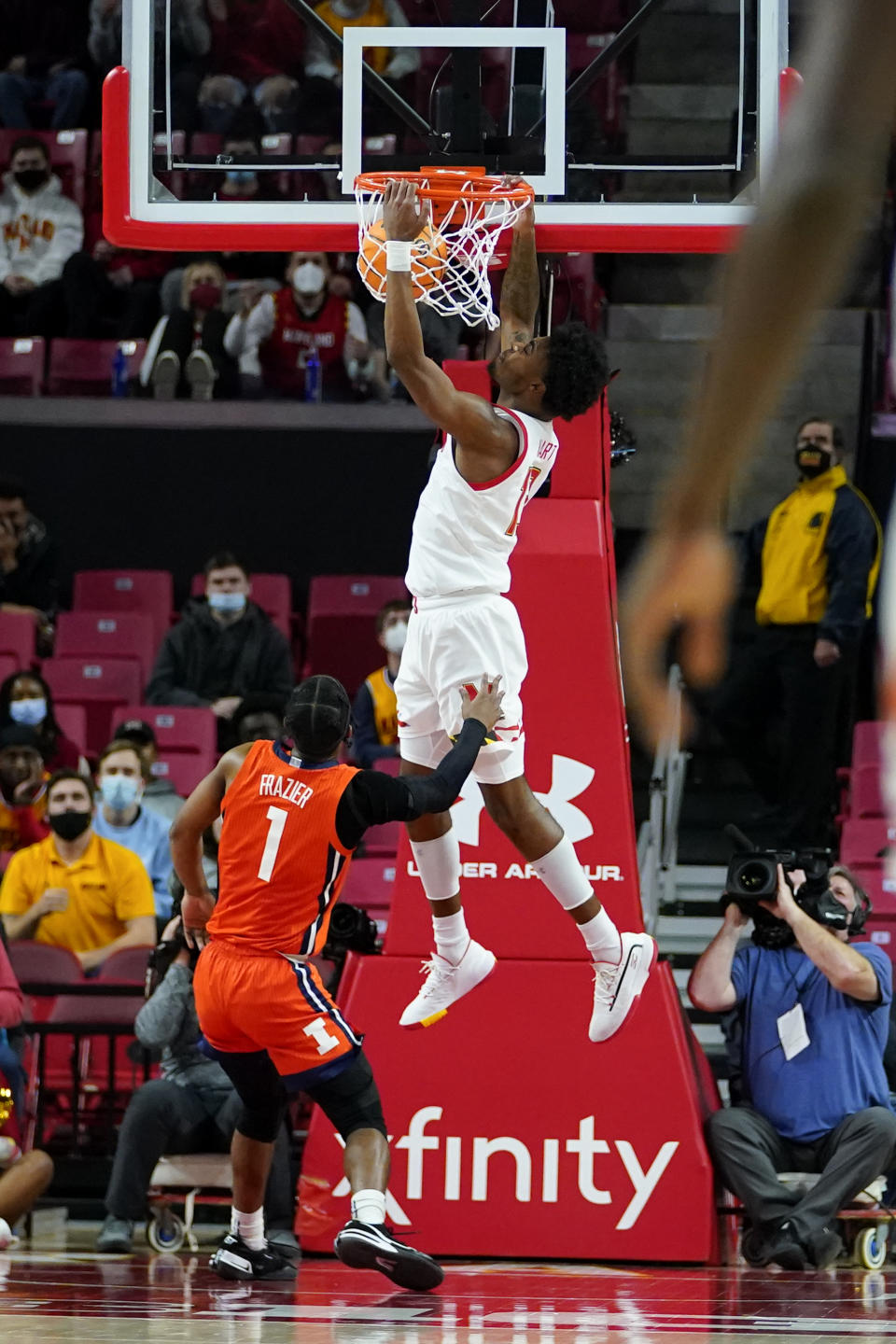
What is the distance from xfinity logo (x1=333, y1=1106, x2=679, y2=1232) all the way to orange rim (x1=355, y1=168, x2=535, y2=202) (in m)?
3.26

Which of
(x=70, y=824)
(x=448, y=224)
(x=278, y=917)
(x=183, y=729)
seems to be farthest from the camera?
(x=183, y=729)

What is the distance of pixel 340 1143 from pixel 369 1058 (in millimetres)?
321

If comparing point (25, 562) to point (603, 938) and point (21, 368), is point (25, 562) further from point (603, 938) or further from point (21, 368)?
point (603, 938)

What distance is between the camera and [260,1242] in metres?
6.38

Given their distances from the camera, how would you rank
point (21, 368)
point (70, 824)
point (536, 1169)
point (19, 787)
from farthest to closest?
point (21, 368) < point (19, 787) < point (70, 824) < point (536, 1169)

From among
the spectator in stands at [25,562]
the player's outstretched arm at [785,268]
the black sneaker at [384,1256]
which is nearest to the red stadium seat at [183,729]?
the spectator in stands at [25,562]

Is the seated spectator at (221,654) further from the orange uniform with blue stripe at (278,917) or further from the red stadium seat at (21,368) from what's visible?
the orange uniform with blue stripe at (278,917)

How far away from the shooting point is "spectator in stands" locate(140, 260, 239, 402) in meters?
13.2

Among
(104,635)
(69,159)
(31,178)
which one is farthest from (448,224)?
(69,159)

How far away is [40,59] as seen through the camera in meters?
15.9

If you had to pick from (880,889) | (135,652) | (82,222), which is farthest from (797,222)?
(82,222)

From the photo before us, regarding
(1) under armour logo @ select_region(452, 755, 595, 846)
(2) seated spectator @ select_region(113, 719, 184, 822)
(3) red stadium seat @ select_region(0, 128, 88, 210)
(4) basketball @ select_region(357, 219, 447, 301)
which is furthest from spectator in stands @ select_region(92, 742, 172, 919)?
(3) red stadium seat @ select_region(0, 128, 88, 210)

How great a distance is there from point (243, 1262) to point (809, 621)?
19.8ft

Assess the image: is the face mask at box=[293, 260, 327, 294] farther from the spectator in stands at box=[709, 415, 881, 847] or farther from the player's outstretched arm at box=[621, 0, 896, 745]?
the player's outstretched arm at box=[621, 0, 896, 745]
